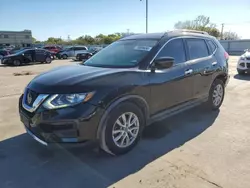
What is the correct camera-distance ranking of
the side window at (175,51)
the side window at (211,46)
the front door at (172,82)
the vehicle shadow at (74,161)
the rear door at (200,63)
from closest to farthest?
the vehicle shadow at (74,161)
the front door at (172,82)
the side window at (175,51)
the rear door at (200,63)
the side window at (211,46)

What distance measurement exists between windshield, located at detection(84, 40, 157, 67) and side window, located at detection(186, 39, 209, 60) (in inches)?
35.8

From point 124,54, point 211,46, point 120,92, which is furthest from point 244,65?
point 120,92

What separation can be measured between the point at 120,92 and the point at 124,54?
1.11 meters

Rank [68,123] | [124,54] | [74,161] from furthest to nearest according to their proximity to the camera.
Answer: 1. [124,54]
2. [74,161]
3. [68,123]

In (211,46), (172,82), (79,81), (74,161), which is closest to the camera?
(79,81)

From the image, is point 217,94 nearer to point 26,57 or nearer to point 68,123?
point 68,123

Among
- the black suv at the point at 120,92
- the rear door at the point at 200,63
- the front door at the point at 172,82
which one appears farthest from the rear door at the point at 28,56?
the front door at the point at 172,82

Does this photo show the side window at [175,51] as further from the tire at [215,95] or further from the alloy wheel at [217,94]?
the alloy wheel at [217,94]

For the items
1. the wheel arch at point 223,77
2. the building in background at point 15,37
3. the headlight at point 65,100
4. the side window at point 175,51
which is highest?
the building in background at point 15,37

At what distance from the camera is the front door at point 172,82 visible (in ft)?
12.4

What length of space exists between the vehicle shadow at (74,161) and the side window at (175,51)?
129cm

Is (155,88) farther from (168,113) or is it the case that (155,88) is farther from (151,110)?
(168,113)

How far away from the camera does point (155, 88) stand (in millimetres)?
3734

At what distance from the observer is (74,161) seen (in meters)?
3.35
